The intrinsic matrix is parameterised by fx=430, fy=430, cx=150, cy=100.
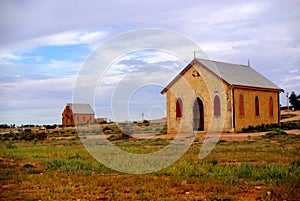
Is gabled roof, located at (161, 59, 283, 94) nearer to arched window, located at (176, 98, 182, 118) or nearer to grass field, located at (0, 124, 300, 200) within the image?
arched window, located at (176, 98, 182, 118)

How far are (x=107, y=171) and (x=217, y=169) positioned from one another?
3.18 meters

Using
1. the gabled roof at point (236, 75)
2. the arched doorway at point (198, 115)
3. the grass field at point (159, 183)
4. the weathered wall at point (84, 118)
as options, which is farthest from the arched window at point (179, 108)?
the weathered wall at point (84, 118)

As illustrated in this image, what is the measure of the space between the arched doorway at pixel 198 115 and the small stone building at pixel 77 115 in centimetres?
3612

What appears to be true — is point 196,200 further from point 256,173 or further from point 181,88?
point 181,88

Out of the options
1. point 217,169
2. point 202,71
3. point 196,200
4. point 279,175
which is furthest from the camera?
point 202,71

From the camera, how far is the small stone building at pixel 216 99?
96.8ft

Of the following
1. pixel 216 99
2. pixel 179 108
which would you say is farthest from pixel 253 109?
pixel 179 108

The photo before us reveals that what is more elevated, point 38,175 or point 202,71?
point 202,71

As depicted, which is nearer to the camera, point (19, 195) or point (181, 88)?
point (19, 195)

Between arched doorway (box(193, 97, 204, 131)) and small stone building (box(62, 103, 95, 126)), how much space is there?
36.1 meters

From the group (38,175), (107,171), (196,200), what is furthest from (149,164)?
(196,200)

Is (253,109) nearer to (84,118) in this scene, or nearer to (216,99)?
(216,99)

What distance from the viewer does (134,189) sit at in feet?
29.6

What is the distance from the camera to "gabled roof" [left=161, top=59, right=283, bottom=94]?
30.0 m
